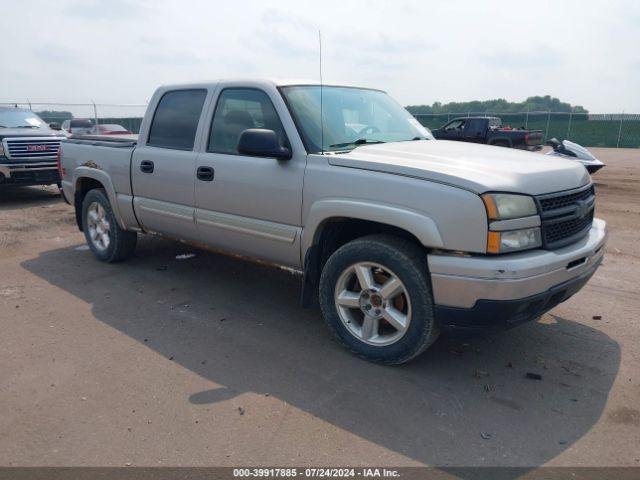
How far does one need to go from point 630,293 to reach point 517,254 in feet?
8.51

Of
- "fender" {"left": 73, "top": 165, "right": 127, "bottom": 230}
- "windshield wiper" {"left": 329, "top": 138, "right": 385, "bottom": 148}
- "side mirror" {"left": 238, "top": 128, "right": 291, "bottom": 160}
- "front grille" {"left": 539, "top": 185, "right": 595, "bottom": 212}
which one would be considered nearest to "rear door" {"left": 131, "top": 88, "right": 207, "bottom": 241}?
"fender" {"left": 73, "top": 165, "right": 127, "bottom": 230}

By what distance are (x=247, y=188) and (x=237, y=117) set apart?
26.9 inches

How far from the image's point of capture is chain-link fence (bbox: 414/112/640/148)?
1131 inches

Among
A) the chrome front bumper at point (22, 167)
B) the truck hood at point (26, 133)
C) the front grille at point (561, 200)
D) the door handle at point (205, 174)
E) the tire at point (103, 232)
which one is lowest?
the tire at point (103, 232)

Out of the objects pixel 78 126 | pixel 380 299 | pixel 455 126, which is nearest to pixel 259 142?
pixel 380 299

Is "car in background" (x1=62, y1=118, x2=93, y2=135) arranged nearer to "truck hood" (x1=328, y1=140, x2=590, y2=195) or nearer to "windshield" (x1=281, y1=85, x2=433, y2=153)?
"windshield" (x1=281, y1=85, x2=433, y2=153)

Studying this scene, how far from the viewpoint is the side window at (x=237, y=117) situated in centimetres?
410

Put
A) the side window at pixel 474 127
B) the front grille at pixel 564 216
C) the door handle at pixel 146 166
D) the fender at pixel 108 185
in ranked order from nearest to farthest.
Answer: the front grille at pixel 564 216
the door handle at pixel 146 166
the fender at pixel 108 185
the side window at pixel 474 127

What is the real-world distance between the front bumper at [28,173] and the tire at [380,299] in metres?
7.75

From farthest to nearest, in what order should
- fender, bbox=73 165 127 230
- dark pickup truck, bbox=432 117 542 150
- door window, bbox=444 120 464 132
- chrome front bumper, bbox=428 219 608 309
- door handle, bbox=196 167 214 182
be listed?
door window, bbox=444 120 464 132
dark pickup truck, bbox=432 117 542 150
fender, bbox=73 165 127 230
door handle, bbox=196 167 214 182
chrome front bumper, bbox=428 219 608 309

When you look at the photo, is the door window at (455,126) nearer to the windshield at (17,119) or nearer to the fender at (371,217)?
the windshield at (17,119)

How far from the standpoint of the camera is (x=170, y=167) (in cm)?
472

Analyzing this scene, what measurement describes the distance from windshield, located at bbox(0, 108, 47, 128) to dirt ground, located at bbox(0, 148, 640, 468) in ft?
22.8

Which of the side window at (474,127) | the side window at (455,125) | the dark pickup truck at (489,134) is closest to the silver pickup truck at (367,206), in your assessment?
the dark pickup truck at (489,134)
